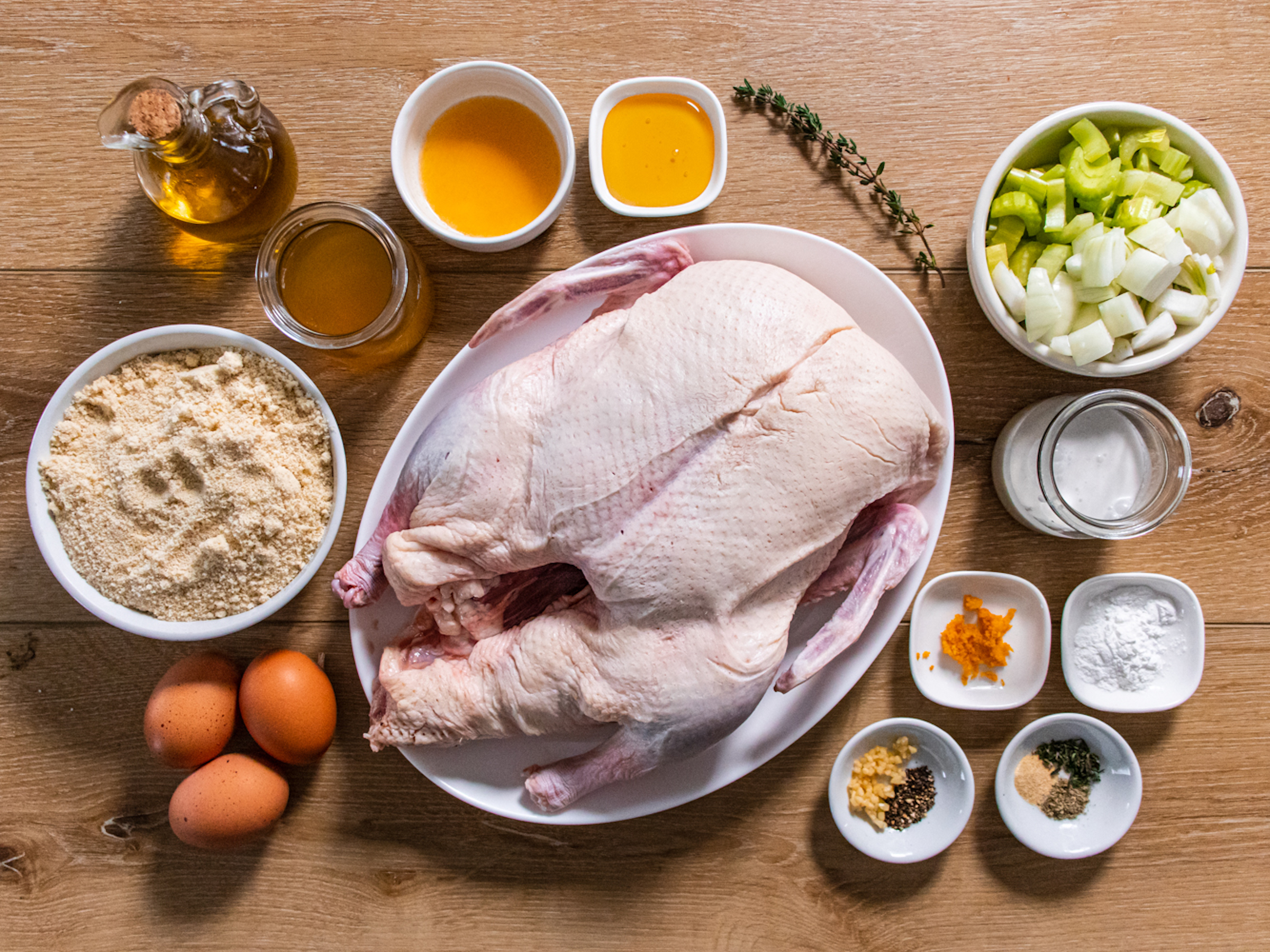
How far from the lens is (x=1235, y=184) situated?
1.08 meters

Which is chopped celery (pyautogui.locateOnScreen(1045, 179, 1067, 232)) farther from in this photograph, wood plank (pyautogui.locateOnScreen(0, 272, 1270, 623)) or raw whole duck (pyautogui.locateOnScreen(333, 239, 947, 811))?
raw whole duck (pyautogui.locateOnScreen(333, 239, 947, 811))

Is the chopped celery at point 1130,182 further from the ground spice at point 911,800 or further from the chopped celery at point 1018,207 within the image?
the ground spice at point 911,800

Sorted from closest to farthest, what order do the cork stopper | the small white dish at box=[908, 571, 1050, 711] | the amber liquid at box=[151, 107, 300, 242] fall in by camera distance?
the cork stopper → the amber liquid at box=[151, 107, 300, 242] → the small white dish at box=[908, 571, 1050, 711]

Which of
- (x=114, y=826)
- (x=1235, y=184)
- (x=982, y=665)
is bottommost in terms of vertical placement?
(x=114, y=826)

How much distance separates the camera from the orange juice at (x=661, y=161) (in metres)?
1.16

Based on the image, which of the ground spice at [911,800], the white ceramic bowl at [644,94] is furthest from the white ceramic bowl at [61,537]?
the ground spice at [911,800]

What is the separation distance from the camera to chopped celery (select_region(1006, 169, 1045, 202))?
1.11m

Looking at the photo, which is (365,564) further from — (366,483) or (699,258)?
(699,258)

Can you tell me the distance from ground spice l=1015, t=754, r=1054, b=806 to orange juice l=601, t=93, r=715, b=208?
3.23 feet

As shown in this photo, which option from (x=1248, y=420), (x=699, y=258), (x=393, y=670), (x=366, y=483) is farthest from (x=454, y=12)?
(x=1248, y=420)

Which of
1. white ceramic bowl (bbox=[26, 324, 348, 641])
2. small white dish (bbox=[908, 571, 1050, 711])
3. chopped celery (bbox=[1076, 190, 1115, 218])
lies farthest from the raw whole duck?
chopped celery (bbox=[1076, 190, 1115, 218])

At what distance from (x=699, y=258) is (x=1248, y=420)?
90 cm

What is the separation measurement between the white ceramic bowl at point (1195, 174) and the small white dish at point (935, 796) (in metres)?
0.57

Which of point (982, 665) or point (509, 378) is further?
point (982, 665)
